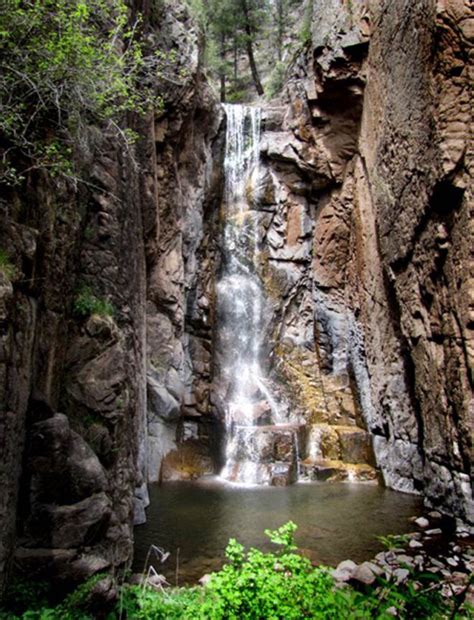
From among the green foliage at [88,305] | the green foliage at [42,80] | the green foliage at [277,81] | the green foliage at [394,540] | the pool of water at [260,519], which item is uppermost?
the green foliage at [277,81]

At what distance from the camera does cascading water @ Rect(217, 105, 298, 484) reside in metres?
16.1

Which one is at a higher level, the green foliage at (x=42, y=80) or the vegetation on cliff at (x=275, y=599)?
the green foliage at (x=42, y=80)

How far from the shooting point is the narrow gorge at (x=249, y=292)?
6184 mm

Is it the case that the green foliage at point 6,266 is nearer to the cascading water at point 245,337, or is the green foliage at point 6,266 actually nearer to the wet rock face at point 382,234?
the wet rock face at point 382,234

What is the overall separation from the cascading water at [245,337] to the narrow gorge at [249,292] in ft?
0.30

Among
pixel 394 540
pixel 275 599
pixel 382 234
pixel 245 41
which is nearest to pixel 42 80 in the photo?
pixel 275 599

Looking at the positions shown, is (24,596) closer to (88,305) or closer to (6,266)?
(6,266)

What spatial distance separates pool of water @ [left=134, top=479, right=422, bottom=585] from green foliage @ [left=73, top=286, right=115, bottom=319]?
15.0 feet

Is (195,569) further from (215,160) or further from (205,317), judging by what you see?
(215,160)

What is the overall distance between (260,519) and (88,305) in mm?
6728

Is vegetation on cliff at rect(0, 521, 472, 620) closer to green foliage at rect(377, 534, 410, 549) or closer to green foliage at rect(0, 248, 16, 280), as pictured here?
green foliage at rect(377, 534, 410, 549)

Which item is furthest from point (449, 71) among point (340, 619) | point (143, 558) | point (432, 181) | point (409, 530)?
point (143, 558)

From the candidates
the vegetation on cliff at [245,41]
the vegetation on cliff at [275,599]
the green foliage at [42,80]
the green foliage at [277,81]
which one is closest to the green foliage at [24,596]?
the vegetation on cliff at [275,599]

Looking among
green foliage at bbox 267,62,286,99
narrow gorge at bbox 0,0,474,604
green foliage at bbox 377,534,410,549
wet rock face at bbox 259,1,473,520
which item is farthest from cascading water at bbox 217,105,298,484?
green foliage at bbox 377,534,410,549
